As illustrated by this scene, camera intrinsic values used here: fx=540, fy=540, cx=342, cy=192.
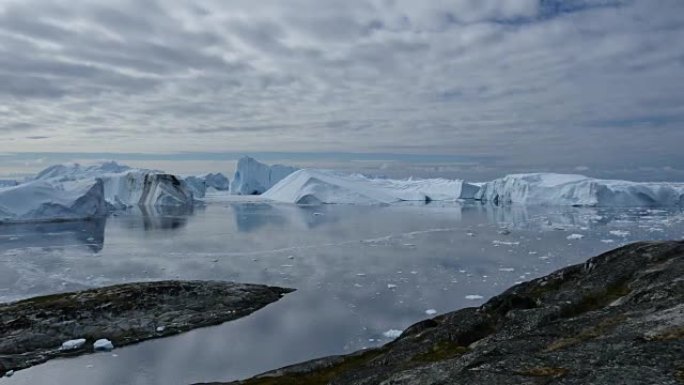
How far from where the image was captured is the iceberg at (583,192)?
71750 millimetres

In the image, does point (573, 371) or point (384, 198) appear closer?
point (573, 371)

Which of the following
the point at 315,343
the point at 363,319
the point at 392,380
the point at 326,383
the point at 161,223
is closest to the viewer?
the point at 392,380

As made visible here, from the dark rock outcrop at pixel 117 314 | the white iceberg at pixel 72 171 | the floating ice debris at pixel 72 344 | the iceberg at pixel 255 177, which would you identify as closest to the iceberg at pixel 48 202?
the white iceberg at pixel 72 171

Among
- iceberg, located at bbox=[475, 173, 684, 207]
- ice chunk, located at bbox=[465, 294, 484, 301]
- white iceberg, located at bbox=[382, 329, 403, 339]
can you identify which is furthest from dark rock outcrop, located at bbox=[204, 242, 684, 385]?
iceberg, located at bbox=[475, 173, 684, 207]

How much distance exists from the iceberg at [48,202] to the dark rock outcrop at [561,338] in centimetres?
4640

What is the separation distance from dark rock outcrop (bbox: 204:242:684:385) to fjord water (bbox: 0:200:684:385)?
121 inches

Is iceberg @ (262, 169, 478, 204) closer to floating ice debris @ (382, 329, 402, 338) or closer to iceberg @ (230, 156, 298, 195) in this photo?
iceberg @ (230, 156, 298, 195)

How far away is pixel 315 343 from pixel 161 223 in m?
37.9

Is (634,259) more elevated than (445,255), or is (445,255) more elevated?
(634,259)

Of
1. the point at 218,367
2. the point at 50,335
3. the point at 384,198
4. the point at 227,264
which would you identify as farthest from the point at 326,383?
the point at 384,198

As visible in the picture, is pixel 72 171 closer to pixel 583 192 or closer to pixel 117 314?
pixel 583 192

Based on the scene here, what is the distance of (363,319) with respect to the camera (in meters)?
16.3

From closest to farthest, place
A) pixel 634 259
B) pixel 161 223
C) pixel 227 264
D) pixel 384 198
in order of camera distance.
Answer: pixel 634 259
pixel 227 264
pixel 161 223
pixel 384 198

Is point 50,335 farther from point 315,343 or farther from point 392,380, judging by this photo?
point 392,380
